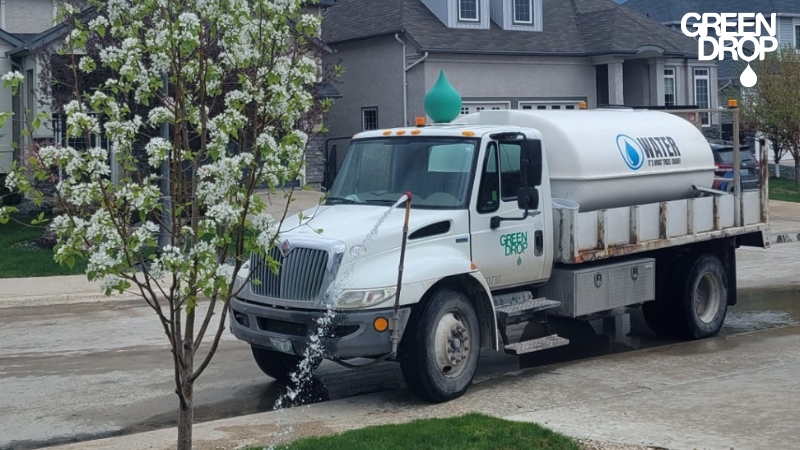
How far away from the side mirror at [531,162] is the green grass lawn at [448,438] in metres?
3.13

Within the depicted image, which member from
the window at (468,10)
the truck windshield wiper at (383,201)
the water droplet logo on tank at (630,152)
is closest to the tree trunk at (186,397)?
the truck windshield wiper at (383,201)

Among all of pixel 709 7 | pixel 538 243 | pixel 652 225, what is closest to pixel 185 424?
pixel 538 243

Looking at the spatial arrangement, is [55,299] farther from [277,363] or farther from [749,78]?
[749,78]

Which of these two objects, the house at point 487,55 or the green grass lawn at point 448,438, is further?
the house at point 487,55

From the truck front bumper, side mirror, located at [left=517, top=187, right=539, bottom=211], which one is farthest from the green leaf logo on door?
the truck front bumper

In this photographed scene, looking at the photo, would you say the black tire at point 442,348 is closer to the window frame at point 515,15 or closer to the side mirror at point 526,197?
the side mirror at point 526,197

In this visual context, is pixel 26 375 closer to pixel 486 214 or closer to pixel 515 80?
pixel 486 214

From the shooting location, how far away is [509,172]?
34.9ft

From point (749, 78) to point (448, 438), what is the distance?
34.2m

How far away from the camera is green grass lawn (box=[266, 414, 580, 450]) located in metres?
7.52

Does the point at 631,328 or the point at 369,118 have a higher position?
the point at 369,118

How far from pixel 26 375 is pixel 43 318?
4143mm

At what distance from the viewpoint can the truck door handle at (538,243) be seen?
35.4ft

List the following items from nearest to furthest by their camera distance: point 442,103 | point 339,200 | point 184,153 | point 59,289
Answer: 1. point 184,153
2. point 339,200
3. point 442,103
4. point 59,289
